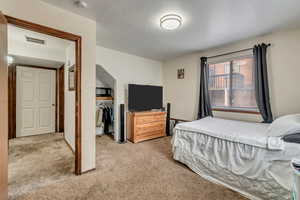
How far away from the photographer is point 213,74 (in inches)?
135

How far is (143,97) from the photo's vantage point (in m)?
3.79

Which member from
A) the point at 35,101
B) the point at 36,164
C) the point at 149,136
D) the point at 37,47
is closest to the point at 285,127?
the point at 149,136

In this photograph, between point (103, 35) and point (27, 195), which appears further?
point (103, 35)

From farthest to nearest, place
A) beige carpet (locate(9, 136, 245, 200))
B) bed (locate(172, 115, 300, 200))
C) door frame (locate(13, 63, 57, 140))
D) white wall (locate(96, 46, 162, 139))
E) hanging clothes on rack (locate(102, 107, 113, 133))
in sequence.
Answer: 1. hanging clothes on rack (locate(102, 107, 113, 133))
2. door frame (locate(13, 63, 57, 140))
3. white wall (locate(96, 46, 162, 139))
4. beige carpet (locate(9, 136, 245, 200))
5. bed (locate(172, 115, 300, 200))

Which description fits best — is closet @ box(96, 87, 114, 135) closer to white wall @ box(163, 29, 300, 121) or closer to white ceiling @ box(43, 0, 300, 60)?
white ceiling @ box(43, 0, 300, 60)

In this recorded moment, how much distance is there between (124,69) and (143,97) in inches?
36.7

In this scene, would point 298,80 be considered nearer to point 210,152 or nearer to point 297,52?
point 297,52

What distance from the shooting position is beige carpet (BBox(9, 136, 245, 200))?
63.5 inches

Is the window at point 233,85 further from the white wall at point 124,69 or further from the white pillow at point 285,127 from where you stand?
the white wall at point 124,69

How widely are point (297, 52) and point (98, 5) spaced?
10.6 ft

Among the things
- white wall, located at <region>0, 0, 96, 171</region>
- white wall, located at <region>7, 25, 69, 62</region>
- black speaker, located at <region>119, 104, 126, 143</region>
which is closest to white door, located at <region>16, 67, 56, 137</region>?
white wall, located at <region>7, 25, 69, 62</region>

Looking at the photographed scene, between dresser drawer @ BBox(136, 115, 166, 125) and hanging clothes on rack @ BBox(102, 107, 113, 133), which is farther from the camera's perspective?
hanging clothes on rack @ BBox(102, 107, 113, 133)

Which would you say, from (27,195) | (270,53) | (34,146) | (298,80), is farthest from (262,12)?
(34,146)

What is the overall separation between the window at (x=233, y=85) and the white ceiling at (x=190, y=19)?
1.83 ft
